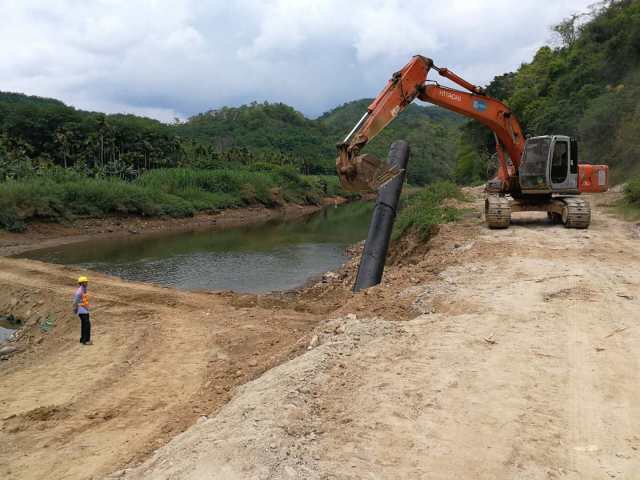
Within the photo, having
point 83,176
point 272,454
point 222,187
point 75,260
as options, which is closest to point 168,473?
point 272,454

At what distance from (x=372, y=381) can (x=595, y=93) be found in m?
35.2

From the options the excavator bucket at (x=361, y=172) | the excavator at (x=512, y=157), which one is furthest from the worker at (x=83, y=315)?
the excavator at (x=512, y=157)

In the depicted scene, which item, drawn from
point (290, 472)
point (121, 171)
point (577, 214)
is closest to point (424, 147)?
point (121, 171)

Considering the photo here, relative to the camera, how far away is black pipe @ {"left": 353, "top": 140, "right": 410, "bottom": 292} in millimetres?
11859

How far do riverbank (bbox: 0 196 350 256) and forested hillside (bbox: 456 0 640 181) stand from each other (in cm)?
2180

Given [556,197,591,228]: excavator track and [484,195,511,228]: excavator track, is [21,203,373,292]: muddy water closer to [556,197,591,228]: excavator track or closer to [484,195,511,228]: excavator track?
[484,195,511,228]: excavator track

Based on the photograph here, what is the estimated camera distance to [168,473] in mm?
4305

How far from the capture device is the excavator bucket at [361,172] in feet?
33.1

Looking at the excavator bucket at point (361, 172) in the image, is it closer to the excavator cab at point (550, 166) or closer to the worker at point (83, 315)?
the worker at point (83, 315)

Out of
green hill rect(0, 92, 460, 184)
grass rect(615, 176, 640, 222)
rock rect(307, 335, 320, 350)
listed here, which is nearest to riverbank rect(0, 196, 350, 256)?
green hill rect(0, 92, 460, 184)

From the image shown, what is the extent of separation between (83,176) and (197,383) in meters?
39.6

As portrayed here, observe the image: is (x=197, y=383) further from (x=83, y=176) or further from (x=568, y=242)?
(x=83, y=176)

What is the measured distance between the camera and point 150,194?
4322cm

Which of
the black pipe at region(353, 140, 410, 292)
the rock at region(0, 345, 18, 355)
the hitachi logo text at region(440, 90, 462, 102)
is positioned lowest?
the rock at region(0, 345, 18, 355)
